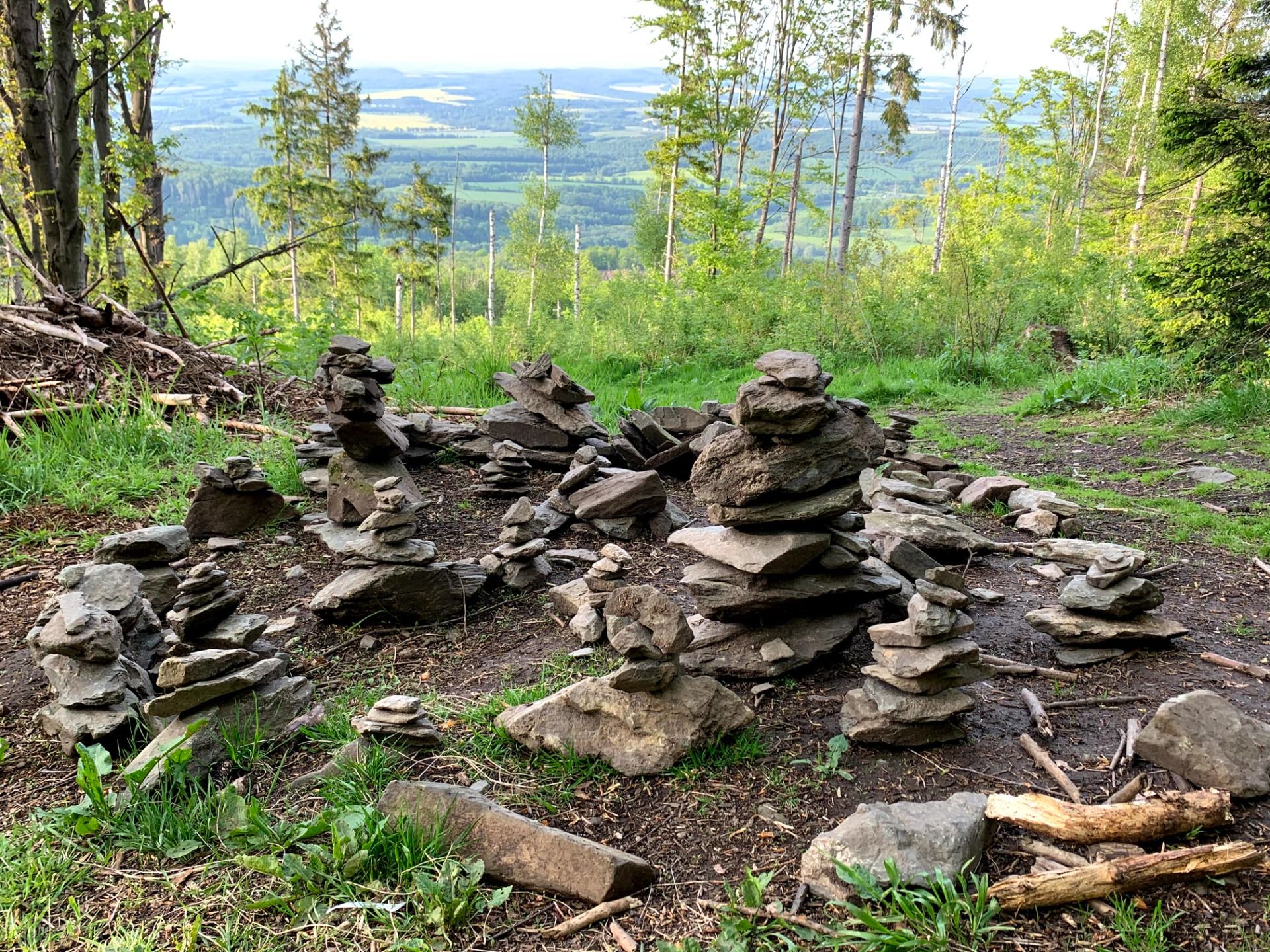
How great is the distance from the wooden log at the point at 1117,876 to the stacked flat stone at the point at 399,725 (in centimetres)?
187

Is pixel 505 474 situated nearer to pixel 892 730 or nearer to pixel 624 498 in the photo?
pixel 624 498

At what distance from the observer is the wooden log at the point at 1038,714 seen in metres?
2.80

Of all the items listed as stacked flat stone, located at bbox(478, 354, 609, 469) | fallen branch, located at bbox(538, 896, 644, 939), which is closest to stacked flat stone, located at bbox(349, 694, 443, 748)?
fallen branch, located at bbox(538, 896, 644, 939)

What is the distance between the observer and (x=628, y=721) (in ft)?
9.14

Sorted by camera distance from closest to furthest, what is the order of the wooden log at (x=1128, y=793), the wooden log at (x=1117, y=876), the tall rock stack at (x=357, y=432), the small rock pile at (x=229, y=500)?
the wooden log at (x=1117, y=876) < the wooden log at (x=1128, y=793) < the tall rock stack at (x=357, y=432) < the small rock pile at (x=229, y=500)

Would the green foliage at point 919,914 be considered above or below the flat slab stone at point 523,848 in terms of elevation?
above

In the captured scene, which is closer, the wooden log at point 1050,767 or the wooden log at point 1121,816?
the wooden log at point 1121,816

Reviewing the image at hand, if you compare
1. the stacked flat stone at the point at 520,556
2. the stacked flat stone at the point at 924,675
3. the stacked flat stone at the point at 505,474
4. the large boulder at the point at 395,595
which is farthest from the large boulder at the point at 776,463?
the stacked flat stone at the point at 505,474

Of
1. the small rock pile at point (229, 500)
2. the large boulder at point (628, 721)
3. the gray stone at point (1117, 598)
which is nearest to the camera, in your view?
the large boulder at point (628, 721)

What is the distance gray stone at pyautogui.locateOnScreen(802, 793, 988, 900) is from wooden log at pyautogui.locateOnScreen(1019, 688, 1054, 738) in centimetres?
73

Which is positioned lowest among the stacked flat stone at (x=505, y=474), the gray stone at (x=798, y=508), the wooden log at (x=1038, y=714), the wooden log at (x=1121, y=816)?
the stacked flat stone at (x=505, y=474)

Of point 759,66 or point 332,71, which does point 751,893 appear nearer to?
point 759,66

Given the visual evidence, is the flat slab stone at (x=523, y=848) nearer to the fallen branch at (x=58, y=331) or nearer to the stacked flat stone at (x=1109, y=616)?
the stacked flat stone at (x=1109, y=616)

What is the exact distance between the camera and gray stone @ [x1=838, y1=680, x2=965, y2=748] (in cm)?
271
